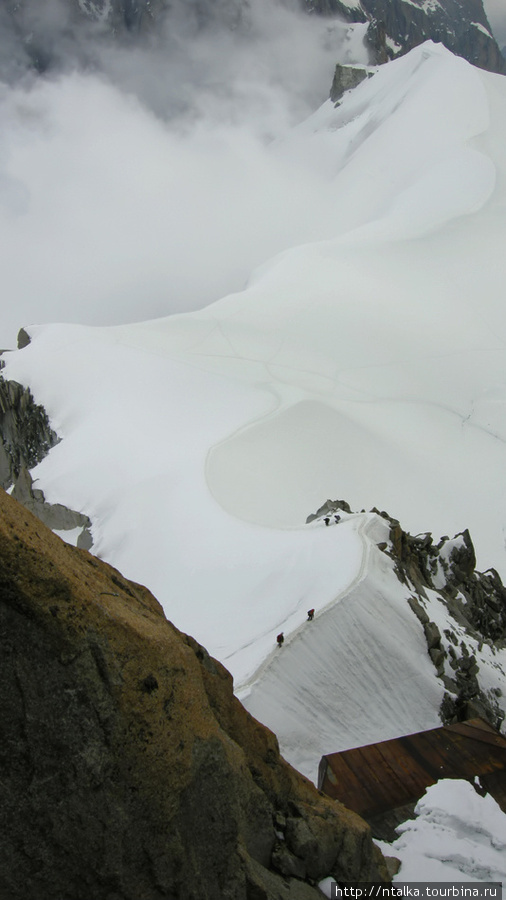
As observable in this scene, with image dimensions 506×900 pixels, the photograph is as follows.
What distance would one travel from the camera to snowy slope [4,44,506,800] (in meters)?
11.4

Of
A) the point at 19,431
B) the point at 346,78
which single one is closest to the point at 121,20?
the point at 346,78

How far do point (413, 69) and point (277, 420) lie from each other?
6943 centimetres

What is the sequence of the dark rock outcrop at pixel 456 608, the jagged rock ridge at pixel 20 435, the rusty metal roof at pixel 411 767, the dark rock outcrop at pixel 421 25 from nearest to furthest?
the rusty metal roof at pixel 411 767 < the dark rock outcrop at pixel 456 608 < the jagged rock ridge at pixel 20 435 < the dark rock outcrop at pixel 421 25

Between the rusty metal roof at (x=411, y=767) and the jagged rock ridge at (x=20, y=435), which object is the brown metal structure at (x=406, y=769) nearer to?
the rusty metal roof at (x=411, y=767)

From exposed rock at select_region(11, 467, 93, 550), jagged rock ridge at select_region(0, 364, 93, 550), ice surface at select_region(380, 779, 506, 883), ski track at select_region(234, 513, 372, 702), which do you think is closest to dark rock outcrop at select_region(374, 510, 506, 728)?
ski track at select_region(234, 513, 372, 702)

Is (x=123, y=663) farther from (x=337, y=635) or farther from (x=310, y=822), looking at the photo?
(x=337, y=635)

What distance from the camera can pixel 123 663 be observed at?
12.8 feet

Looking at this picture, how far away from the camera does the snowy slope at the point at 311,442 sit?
37.3 ft

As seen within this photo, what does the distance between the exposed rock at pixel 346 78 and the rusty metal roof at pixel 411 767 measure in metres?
110

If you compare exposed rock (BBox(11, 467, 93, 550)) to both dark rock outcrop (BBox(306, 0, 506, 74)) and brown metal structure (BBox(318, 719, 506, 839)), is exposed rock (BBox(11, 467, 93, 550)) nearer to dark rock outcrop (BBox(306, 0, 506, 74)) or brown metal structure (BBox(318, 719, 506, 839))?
brown metal structure (BBox(318, 719, 506, 839))

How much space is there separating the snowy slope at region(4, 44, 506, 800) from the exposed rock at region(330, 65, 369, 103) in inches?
2267

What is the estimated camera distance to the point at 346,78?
99.3m

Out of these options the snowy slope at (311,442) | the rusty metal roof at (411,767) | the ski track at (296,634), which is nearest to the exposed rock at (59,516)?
the snowy slope at (311,442)

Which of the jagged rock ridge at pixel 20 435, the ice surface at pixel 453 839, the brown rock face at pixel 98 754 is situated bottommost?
the brown rock face at pixel 98 754
